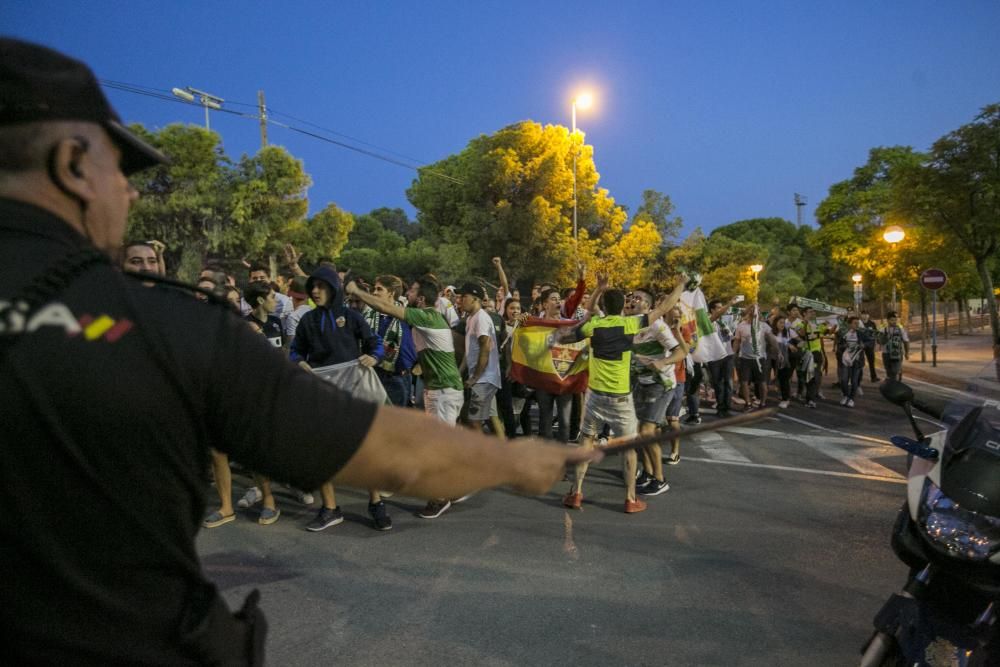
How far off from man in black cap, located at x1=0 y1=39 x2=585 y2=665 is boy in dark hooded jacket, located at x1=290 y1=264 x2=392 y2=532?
4.45 meters

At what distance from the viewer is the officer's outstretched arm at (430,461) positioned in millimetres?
1152

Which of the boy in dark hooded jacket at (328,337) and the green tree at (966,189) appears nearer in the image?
the boy in dark hooded jacket at (328,337)

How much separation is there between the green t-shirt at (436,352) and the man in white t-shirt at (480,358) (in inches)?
20.6

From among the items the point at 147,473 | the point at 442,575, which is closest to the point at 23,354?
the point at 147,473

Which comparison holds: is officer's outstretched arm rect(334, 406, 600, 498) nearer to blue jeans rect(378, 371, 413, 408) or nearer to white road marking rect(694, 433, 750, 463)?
blue jeans rect(378, 371, 413, 408)

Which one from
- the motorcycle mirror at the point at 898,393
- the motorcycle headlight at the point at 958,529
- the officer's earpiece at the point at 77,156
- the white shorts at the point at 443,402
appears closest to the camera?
the officer's earpiece at the point at 77,156

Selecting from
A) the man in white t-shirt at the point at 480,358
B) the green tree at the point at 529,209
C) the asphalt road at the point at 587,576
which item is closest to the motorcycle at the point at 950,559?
the asphalt road at the point at 587,576

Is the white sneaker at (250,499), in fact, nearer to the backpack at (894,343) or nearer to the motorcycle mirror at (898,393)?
the motorcycle mirror at (898,393)

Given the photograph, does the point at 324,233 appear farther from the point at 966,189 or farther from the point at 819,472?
the point at 819,472

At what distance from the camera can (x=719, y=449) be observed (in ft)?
28.2

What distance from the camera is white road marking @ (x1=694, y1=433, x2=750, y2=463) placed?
8.08 meters

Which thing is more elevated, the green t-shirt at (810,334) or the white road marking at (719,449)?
the green t-shirt at (810,334)

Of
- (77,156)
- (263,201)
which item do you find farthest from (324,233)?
(77,156)

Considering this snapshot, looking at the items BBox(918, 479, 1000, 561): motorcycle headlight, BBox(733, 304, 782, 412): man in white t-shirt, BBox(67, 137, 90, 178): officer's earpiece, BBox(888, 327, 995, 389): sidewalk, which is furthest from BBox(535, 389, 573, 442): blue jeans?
BBox(888, 327, 995, 389): sidewalk
